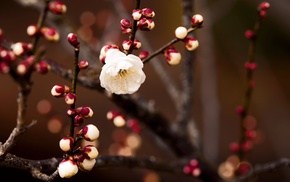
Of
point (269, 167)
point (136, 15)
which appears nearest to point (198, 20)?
point (136, 15)

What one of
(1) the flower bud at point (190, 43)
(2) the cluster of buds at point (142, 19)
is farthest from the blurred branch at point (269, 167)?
(2) the cluster of buds at point (142, 19)

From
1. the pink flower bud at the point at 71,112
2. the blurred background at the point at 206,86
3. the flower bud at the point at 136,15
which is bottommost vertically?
the pink flower bud at the point at 71,112

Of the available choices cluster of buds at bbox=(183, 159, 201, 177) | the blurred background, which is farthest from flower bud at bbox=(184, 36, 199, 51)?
the blurred background

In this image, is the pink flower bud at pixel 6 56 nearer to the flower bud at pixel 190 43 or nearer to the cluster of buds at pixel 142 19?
the cluster of buds at pixel 142 19

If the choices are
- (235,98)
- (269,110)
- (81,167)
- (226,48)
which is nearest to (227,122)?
(235,98)

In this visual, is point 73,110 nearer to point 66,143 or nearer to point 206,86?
point 66,143

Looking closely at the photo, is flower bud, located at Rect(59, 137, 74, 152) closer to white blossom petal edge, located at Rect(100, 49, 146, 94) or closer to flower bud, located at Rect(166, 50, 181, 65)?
white blossom petal edge, located at Rect(100, 49, 146, 94)
